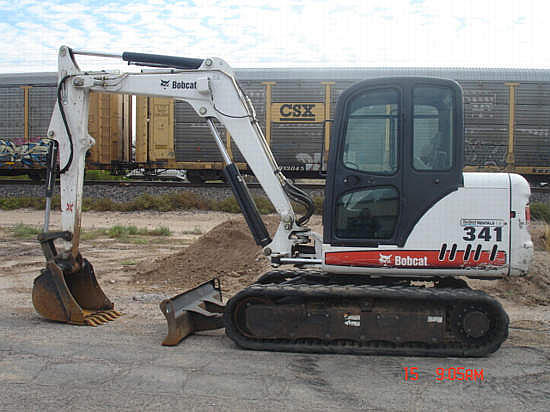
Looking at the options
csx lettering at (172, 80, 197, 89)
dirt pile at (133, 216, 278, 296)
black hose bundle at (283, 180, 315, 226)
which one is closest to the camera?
black hose bundle at (283, 180, 315, 226)

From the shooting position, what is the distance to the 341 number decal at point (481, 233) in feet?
18.6

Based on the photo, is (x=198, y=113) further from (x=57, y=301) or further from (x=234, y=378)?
(x=234, y=378)

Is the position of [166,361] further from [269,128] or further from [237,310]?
[269,128]

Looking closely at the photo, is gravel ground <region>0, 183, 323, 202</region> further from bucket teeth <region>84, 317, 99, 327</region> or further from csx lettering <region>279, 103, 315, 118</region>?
bucket teeth <region>84, 317, 99, 327</region>

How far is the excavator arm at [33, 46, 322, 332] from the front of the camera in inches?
257

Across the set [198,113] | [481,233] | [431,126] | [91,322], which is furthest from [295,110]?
[481,233]

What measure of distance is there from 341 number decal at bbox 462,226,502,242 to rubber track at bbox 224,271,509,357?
0.54 meters

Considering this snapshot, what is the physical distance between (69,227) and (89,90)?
5.66 ft

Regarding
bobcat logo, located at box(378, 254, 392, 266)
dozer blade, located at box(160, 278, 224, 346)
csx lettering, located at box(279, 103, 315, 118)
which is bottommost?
dozer blade, located at box(160, 278, 224, 346)

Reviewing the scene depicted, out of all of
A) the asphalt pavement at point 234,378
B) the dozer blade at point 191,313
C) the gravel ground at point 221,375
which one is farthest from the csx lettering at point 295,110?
the asphalt pavement at point 234,378

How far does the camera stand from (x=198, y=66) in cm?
671

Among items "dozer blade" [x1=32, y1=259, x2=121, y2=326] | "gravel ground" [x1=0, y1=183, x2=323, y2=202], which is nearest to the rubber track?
"dozer blade" [x1=32, y1=259, x2=121, y2=326]

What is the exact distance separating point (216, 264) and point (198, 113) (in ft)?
14.3

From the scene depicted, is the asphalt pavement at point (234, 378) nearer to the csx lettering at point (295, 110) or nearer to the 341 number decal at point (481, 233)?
the 341 number decal at point (481, 233)
